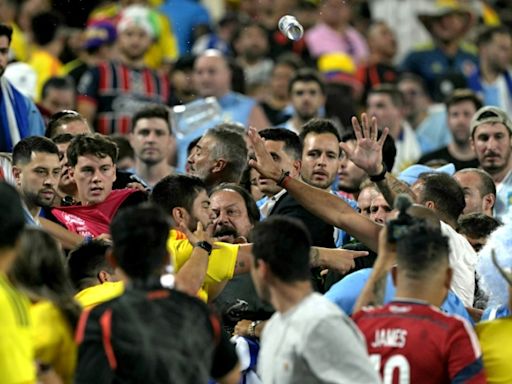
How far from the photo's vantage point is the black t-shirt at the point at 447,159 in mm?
13547

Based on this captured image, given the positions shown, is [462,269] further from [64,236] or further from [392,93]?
[392,93]

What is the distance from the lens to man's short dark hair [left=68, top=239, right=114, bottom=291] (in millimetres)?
8188

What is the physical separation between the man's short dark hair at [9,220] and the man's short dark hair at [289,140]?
502cm

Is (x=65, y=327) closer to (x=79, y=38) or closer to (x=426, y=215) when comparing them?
(x=426, y=215)

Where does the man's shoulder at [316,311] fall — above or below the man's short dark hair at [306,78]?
below

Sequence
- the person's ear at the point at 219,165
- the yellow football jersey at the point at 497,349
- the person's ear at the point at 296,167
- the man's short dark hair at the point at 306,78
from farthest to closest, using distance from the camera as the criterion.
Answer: the man's short dark hair at the point at 306,78 → the person's ear at the point at 296,167 → the person's ear at the point at 219,165 → the yellow football jersey at the point at 497,349

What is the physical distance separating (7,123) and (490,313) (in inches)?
193

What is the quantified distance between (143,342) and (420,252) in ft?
4.85

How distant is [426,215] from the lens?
8.24 m

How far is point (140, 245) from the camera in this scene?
6.49 metres

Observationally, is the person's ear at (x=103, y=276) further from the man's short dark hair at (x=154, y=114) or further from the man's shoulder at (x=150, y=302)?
the man's short dark hair at (x=154, y=114)

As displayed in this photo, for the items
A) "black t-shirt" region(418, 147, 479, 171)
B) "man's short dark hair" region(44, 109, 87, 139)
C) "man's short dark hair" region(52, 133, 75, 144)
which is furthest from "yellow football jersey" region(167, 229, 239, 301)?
"black t-shirt" region(418, 147, 479, 171)

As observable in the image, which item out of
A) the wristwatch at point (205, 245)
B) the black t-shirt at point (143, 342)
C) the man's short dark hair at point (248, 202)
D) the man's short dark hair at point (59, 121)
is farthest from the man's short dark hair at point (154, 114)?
the black t-shirt at point (143, 342)

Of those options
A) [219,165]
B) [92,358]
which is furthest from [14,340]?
[219,165]
